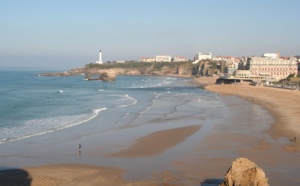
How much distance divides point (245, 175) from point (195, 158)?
799cm

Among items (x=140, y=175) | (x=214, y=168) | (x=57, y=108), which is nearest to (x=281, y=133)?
(x=214, y=168)

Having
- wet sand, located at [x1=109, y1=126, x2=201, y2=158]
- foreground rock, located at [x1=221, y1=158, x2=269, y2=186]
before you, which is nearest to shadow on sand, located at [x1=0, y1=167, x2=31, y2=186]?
wet sand, located at [x1=109, y1=126, x2=201, y2=158]

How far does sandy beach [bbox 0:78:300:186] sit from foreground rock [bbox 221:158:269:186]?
11.3 feet

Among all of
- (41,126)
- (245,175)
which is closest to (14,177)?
(245,175)

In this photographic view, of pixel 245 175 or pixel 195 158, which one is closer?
pixel 245 175

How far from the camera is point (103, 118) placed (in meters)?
37.2

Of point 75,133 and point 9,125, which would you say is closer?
point 75,133

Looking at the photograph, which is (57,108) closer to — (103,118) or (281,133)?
(103,118)

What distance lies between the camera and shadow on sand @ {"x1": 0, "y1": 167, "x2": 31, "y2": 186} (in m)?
16.3

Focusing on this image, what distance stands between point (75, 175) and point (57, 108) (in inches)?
1137

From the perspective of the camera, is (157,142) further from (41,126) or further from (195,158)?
(41,126)

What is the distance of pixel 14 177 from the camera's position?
17250 millimetres

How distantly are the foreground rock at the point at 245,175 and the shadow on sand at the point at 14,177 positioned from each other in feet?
28.2

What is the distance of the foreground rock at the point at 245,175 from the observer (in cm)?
1261
